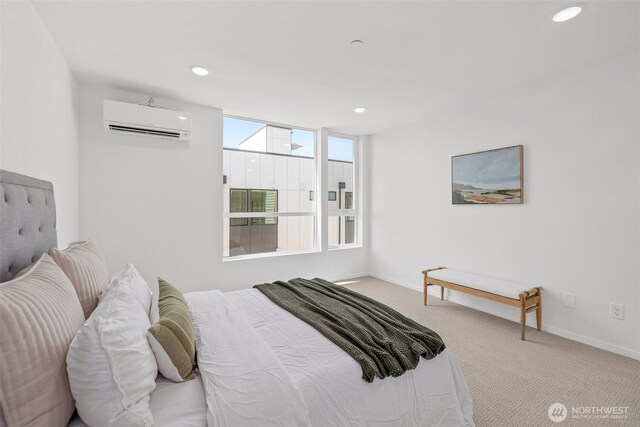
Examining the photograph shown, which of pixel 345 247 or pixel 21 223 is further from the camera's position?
pixel 345 247

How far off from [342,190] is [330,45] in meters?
2.98

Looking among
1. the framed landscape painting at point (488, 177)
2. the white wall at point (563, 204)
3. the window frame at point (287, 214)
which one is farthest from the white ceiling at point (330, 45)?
the window frame at point (287, 214)

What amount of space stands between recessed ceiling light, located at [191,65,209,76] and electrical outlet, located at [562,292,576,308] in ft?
13.2

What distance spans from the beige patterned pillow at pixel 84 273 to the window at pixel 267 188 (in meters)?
2.42

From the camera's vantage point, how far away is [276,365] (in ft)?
4.32

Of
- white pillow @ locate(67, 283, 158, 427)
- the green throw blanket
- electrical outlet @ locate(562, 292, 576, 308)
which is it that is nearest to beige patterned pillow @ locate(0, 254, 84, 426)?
white pillow @ locate(67, 283, 158, 427)

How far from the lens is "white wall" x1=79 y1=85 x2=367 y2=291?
3084 mm

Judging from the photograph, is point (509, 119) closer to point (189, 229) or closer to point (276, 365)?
point (276, 365)

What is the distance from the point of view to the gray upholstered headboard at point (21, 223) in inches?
47.5

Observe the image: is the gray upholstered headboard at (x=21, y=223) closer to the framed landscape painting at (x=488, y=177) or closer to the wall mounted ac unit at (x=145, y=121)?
the wall mounted ac unit at (x=145, y=121)

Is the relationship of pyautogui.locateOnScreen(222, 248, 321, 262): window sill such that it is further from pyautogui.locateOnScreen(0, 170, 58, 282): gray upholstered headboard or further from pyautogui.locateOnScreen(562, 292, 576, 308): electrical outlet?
pyautogui.locateOnScreen(562, 292, 576, 308): electrical outlet

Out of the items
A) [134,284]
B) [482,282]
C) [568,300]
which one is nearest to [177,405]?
[134,284]

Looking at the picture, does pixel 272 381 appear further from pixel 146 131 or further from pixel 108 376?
pixel 146 131

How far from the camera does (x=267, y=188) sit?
436cm
